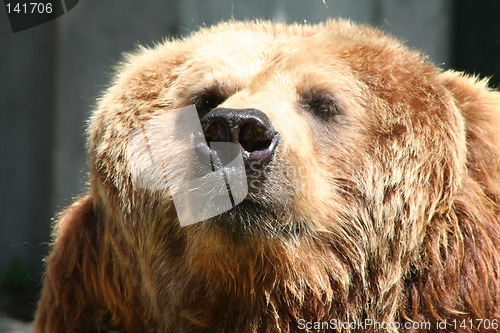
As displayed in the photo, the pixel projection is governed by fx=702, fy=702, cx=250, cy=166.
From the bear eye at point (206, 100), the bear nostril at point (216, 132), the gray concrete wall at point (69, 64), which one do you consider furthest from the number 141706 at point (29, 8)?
the bear nostril at point (216, 132)

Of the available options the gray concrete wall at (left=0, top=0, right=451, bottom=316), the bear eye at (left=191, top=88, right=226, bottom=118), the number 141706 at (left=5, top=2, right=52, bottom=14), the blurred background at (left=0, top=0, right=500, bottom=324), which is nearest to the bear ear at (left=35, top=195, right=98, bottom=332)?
the bear eye at (left=191, top=88, right=226, bottom=118)

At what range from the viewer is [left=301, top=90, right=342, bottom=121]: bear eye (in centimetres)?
293

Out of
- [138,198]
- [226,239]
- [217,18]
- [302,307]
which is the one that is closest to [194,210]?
[226,239]

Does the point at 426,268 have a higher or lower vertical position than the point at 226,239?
lower

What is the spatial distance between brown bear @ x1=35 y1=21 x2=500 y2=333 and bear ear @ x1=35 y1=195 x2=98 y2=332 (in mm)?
174

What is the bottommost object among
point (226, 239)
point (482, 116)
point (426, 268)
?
point (426, 268)

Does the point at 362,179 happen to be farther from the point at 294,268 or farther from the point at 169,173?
the point at 169,173

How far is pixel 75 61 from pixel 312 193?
438 centimetres

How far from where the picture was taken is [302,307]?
2811 mm

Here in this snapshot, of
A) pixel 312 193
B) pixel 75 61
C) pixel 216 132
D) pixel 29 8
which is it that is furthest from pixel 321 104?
pixel 75 61

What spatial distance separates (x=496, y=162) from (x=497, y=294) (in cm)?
53

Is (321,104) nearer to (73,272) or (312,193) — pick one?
(312,193)

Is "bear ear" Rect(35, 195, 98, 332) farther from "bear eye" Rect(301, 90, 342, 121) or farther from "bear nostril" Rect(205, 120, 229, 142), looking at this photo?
"bear eye" Rect(301, 90, 342, 121)

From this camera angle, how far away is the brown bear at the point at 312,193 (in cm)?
266
